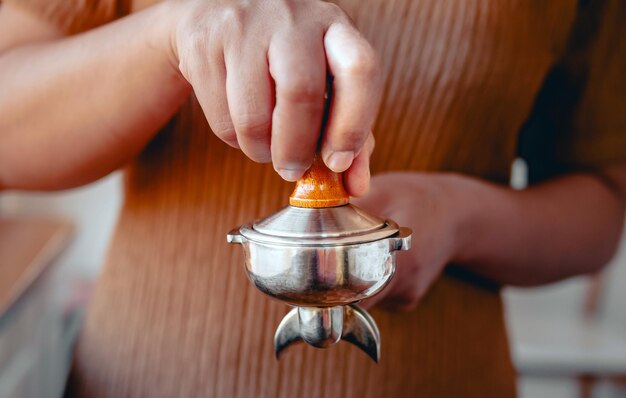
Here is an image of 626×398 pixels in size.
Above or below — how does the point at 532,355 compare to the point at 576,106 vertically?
below

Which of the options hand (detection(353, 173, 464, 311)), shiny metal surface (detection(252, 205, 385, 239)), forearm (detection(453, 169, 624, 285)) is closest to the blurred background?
forearm (detection(453, 169, 624, 285))

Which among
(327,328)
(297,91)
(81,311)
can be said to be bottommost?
(81,311)

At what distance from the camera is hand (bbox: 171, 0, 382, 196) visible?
250 millimetres

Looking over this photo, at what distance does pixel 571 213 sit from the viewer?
0.62 metres

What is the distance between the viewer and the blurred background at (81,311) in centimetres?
130

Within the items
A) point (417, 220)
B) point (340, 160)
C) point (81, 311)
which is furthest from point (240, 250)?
point (81, 311)

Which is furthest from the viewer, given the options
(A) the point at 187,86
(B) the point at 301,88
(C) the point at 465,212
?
(C) the point at 465,212

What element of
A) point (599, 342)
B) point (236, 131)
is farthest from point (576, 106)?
point (599, 342)

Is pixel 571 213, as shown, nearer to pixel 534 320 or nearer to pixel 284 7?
pixel 284 7

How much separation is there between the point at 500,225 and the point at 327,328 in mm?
312

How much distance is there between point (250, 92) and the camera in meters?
0.26

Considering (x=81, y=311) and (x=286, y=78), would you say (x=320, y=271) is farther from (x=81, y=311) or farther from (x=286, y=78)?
(x=81, y=311)

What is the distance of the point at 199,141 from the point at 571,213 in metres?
0.39

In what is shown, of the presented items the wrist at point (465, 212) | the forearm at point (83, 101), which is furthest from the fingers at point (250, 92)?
the wrist at point (465, 212)
